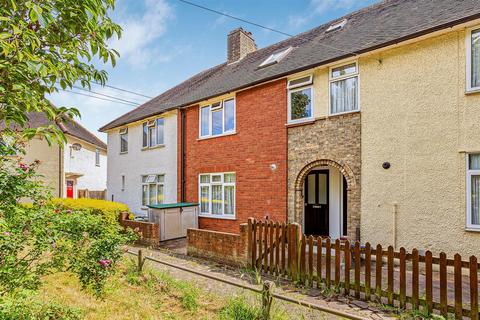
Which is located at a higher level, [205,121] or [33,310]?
[205,121]

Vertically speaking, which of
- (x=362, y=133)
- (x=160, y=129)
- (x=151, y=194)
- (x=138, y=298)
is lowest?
(x=138, y=298)

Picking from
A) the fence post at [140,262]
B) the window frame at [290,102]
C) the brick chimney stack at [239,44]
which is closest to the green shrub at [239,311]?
the fence post at [140,262]

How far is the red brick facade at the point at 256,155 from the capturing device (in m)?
10.9

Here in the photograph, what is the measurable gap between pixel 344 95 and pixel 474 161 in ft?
12.0

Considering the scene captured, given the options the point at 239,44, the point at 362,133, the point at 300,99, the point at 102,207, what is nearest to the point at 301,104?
the point at 300,99

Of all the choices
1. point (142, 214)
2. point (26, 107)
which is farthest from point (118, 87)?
point (26, 107)

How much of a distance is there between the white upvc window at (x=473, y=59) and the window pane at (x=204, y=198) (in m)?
9.54

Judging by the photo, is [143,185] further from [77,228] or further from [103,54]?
[103,54]

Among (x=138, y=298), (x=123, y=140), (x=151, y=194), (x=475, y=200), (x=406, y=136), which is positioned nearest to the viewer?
(x=138, y=298)

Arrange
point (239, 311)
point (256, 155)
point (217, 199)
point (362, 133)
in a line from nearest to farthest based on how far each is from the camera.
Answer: point (239, 311)
point (362, 133)
point (256, 155)
point (217, 199)

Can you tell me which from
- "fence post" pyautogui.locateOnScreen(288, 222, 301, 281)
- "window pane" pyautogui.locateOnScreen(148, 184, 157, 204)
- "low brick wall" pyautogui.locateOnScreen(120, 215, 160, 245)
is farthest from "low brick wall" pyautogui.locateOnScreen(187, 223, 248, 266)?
"window pane" pyautogui.locateOnScreen(148, 184, 157, 204)

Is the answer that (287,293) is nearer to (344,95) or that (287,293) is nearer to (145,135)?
(344,95)

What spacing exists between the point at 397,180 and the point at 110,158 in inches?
678

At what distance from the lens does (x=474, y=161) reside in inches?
285
